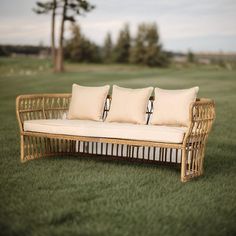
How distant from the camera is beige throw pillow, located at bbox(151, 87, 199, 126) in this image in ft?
17.4

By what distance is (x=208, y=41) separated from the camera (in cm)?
2250

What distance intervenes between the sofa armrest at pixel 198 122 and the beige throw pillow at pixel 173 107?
171mm

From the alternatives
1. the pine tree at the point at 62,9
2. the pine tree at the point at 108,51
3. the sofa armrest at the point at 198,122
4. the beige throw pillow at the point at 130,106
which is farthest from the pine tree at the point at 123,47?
the sofa armrest at the point at 198,122

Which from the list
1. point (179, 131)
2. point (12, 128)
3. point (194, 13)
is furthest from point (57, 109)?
point (194, 13)

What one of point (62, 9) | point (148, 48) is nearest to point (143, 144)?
point (62, 9)

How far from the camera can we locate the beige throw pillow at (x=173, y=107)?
5.30m

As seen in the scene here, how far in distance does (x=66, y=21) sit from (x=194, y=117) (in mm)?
23826

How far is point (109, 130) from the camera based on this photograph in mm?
5215

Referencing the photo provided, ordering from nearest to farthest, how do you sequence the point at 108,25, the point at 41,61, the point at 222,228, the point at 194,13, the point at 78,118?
1. the point at 222,228
2. the point at 78,118
3. the point at 194,13
4. the point at 108,25
5. the point at 41,61

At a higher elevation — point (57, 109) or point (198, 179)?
point (57, 109)

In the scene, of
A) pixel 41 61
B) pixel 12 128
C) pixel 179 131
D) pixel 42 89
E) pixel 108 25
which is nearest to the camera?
pixel 179 131

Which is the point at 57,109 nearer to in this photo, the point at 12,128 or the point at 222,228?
the point at 12,128

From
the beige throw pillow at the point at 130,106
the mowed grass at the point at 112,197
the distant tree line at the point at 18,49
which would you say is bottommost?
the distant tree line at the point at 18,49

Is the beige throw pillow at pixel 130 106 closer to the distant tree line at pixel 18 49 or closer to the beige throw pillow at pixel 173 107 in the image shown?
the beige throw pillow at pixel 173 107
